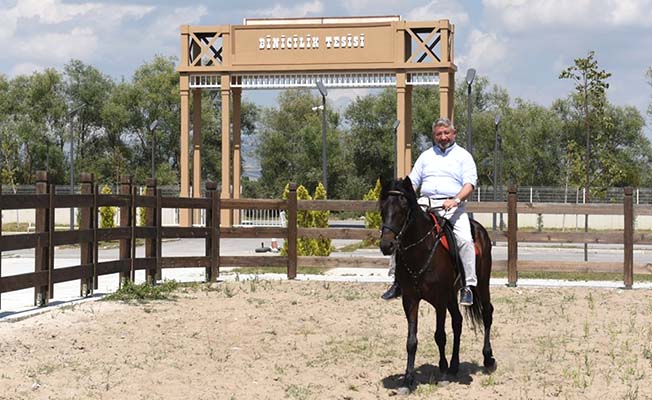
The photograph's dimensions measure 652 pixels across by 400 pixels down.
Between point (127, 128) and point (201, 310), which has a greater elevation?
point (127, 128)

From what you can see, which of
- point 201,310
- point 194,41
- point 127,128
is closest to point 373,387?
A: point 201,310

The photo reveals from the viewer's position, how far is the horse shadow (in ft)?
27.3

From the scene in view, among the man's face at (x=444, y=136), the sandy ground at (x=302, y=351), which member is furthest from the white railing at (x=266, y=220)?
the man's face at (x=444, y=136)

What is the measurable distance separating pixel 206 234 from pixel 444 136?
8.36 meters

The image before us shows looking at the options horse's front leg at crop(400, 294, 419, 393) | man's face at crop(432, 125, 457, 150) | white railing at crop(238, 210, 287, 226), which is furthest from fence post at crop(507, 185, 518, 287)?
white railing at crop(238, 210, 287, 226)

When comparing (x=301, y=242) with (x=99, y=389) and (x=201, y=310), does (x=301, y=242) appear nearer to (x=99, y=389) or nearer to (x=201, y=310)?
(x=201, y=310)

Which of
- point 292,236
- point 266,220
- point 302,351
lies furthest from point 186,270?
point 266,220

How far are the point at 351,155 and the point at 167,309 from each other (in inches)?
2456

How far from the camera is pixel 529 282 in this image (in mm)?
16531

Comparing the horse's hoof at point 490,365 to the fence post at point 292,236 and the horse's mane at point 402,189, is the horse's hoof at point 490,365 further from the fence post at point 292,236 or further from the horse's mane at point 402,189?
the fence post at point 292,236

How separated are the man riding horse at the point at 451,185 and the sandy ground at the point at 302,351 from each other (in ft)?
3.28

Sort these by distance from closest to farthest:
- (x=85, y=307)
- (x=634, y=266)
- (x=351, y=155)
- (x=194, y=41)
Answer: (x=85, y=307) < (x=634, y=266) < (x=194, y=41) < (x=351, y=155)

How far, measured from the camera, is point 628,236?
15711mm

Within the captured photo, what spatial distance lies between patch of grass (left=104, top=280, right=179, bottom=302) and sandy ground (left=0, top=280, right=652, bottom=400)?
258 mm
